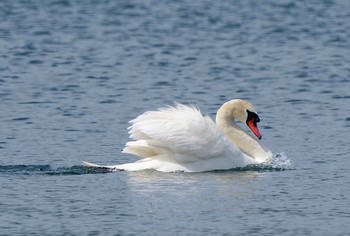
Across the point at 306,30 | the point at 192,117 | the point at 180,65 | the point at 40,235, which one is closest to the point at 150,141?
the point at 192,117

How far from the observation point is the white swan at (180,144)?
48.2 feet

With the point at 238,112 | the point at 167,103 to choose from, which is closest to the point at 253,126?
the point at 238,112

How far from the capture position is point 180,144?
1469cm

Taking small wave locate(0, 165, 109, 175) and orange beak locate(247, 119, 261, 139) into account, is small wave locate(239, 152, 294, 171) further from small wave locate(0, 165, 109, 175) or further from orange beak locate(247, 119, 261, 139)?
small wave locate(0, 165, 109, 175)

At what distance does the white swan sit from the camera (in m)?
14.7

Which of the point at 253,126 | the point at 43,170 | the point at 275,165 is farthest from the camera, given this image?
the point at 253,126

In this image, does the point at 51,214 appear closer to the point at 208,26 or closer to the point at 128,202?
the point at 128,202

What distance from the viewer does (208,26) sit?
103 feet

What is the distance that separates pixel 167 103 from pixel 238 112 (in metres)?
4.02

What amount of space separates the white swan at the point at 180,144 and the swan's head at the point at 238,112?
0.79m

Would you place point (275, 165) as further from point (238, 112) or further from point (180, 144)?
point (180, 144)

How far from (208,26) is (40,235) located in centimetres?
2003

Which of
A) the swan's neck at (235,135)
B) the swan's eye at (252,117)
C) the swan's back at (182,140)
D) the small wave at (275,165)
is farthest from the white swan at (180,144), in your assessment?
the swan's eye at (252,117)

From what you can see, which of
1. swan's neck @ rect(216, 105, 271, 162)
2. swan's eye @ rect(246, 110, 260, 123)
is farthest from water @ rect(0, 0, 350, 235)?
swan's eye @ rect(246, 110, 260, 123)
